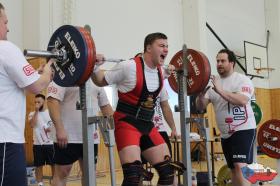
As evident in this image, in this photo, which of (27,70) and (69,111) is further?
(69,111)

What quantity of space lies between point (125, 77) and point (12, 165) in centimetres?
117

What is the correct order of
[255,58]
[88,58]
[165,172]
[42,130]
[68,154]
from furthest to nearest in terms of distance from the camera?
[255,58]
[42,130]
[68,154]
[165,172]
[88,58]

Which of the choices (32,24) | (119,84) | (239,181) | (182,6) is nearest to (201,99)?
(239,181)

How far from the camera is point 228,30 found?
519 inches

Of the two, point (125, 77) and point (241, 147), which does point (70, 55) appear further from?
point (241, 147)

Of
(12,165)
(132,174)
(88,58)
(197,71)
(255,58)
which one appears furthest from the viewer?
(255,58)

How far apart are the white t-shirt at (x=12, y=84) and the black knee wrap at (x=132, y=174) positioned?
88cm

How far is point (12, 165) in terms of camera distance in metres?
2.19

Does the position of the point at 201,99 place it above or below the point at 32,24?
below

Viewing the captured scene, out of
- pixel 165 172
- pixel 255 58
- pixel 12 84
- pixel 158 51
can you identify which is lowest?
pixel 165 172

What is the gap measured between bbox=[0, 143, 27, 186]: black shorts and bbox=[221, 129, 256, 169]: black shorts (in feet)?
7.33

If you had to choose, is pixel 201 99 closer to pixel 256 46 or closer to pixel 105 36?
pixel 105 36

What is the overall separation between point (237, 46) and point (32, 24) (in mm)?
7604

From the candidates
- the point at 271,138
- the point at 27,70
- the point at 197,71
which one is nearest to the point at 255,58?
the point at 271,138
